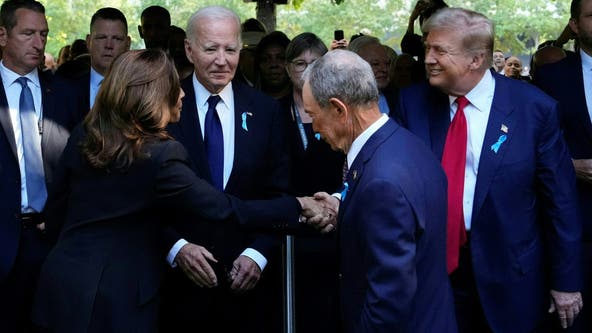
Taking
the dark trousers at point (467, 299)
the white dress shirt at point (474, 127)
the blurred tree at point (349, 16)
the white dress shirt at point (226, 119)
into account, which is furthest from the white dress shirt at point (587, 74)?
the blurred tree at point (349, 16)

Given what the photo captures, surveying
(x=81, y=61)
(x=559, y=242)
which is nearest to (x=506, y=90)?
(x=559, y=242)

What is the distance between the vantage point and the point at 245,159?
4523 mm

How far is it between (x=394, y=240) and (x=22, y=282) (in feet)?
9.25

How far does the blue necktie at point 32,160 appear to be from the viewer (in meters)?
4.95

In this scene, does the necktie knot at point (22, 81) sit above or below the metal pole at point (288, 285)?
above

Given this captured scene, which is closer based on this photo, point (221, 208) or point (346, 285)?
point (346, 285)

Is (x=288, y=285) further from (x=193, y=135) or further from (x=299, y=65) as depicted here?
(x=299, y=65)

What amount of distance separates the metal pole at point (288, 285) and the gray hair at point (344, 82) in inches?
55.1

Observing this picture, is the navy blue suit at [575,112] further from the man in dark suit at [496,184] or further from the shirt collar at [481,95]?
the shirt collar at [481,95]

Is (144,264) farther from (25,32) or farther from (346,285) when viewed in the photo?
(25,32)

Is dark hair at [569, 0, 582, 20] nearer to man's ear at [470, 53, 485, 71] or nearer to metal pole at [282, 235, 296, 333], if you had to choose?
man's ear at [470, 53, 485, 71]

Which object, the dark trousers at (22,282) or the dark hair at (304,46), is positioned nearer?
the dark trousers at (22,282)

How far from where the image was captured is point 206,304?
4609 mm

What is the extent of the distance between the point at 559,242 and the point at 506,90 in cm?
78
